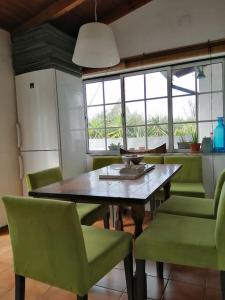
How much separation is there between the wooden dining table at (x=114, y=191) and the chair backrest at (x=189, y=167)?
3.94 ft

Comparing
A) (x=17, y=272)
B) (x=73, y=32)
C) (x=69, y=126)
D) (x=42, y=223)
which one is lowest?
(x=17, y=272)

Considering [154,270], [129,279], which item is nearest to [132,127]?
[154,270]

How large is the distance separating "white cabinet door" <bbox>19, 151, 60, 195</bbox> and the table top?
1194 mm

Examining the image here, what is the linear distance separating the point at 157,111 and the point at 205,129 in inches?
27.9

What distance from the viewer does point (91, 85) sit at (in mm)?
4047

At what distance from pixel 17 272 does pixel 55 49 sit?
260cm

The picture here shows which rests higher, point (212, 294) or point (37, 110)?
point (37, 110)

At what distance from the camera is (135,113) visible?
3.76 meters

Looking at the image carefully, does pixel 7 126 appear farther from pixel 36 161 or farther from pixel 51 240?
pixel 51 240

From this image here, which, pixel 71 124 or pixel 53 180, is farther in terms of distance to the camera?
A: pixel 71 124

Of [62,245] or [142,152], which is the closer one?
[62,245]

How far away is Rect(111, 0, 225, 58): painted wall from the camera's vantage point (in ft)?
10.2

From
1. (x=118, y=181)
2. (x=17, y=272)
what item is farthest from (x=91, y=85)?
(x=17, y=272)

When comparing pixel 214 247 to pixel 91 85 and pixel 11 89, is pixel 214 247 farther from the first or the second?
pixel 91 85
